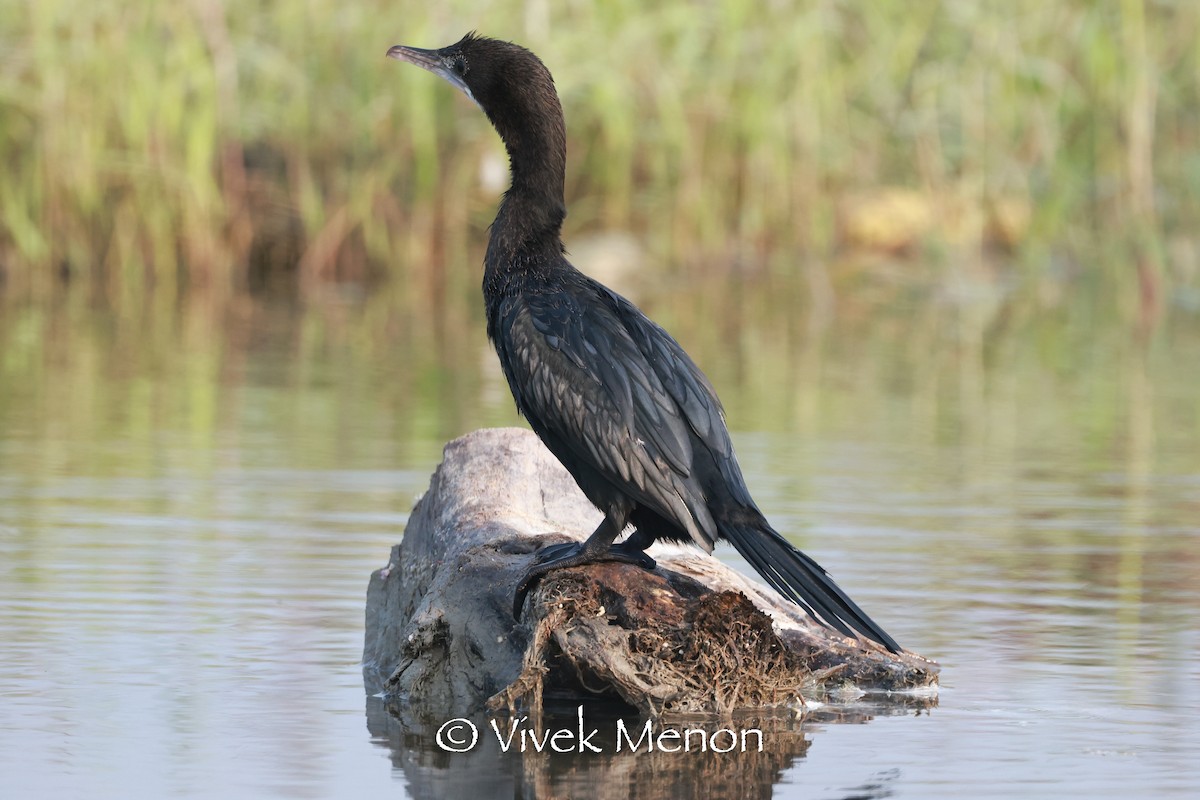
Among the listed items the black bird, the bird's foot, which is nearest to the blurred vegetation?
the black bird

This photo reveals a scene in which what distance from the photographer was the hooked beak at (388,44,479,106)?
18.1 feet

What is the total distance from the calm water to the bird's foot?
0.39 meters

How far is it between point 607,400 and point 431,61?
4.81 feet

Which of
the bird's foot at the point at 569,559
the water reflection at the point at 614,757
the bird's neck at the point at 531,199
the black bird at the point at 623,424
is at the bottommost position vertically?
the water reflection at the point at 614,757

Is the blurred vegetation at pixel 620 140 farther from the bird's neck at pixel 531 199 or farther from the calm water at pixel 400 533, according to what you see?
the bird's neck at pixel 531 199

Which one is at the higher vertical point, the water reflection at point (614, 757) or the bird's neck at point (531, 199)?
the bird's neck at point (531, 199)

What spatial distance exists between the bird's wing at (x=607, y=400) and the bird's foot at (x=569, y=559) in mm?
133

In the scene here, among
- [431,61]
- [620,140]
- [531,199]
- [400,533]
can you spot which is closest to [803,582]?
[531,199]

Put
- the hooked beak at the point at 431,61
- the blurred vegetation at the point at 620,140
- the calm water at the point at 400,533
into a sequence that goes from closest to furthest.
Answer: the calm water at the point at 400,533 < the hooked beak at the point at 431,61 < the blurred vegetation at the point at 620,140

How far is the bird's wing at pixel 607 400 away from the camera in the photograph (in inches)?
176

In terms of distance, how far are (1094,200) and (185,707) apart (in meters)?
12.3

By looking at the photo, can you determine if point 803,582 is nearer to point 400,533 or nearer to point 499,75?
point 499,75

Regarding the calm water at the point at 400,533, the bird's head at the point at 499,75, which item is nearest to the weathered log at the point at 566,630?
the calm water at the point at 400,533

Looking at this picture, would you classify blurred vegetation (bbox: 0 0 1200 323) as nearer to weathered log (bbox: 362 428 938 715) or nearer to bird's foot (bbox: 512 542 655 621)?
weathered log (bbox: 362 428 938 715)
